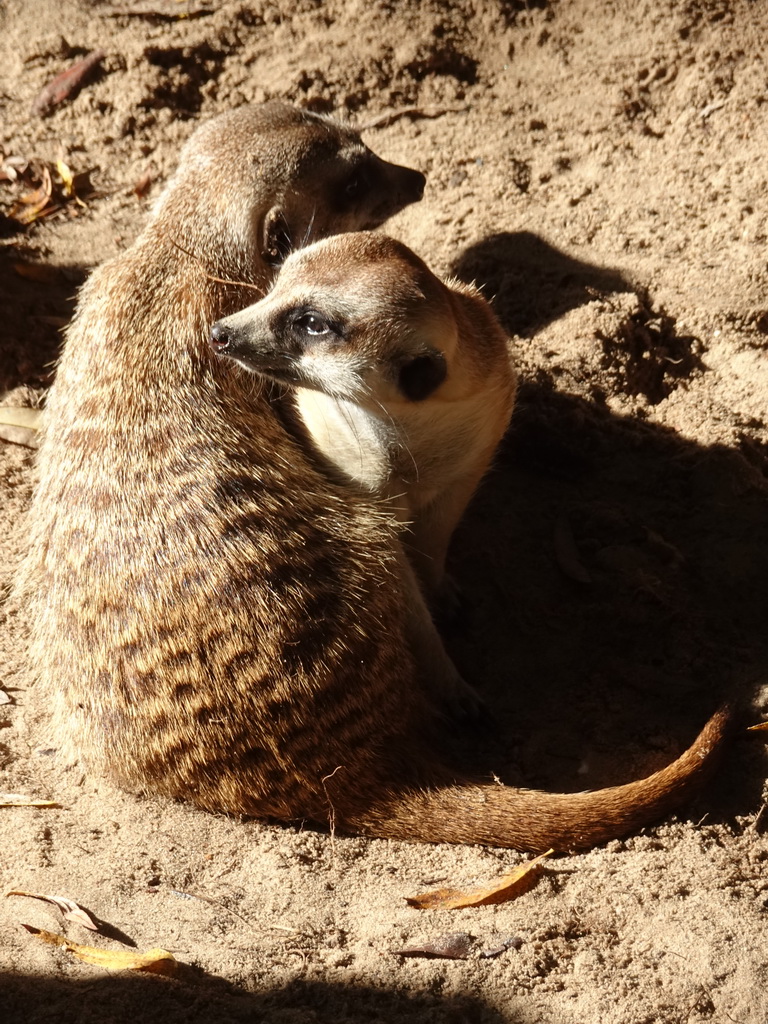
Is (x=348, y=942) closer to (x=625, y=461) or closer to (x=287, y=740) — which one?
(x=287, y=740)

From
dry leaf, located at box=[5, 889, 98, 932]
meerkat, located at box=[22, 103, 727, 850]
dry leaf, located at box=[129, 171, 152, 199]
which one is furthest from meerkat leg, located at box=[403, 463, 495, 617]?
dry leaf, located at box=[129, 171, 152, 199]

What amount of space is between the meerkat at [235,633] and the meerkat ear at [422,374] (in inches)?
13.2

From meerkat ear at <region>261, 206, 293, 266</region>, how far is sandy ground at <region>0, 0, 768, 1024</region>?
912 mm

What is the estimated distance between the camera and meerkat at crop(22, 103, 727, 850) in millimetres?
2164

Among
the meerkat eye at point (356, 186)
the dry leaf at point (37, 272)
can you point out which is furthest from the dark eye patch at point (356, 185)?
the dry leaf at point (37, 272)

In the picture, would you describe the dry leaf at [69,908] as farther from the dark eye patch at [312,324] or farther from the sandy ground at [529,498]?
the dark eye patch at [312,324]

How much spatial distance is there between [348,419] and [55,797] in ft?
3.61

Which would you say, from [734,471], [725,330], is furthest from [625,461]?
[725,330]

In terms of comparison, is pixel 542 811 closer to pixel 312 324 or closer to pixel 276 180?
pixel 312 324

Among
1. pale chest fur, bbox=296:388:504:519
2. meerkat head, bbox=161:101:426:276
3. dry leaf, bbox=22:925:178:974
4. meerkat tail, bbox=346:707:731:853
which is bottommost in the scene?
dry leaf, bbox=22:925:178:974

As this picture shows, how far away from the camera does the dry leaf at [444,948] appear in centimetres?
194

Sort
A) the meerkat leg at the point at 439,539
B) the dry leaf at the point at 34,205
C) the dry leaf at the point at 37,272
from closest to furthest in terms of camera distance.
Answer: the meerkat leg at the point at 439,539
the dry leaf at the point at 37,272
the dry leaf at the point at 34,205

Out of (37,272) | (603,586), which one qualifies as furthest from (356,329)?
(37,272)

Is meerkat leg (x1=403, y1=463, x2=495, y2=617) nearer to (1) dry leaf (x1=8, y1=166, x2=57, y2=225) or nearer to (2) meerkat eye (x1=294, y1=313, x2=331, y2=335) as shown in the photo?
(2) meerkat eye (x1=294, y1=313, x2=331, y2=335)
